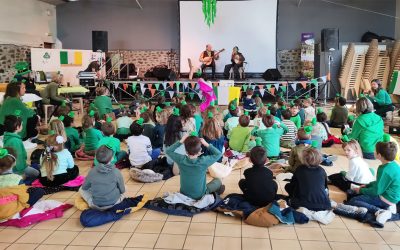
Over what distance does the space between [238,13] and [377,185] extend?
37.2 feet

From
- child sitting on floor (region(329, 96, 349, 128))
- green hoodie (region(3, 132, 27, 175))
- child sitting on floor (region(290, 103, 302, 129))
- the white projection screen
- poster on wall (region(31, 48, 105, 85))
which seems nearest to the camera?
green hoodie (region(3, 132, 27, 175))

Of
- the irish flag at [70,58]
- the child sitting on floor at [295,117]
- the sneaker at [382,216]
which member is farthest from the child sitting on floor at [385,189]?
the irish flag at [70,58]

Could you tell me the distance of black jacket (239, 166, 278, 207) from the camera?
3670 mm

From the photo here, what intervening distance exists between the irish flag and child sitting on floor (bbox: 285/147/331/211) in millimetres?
10418

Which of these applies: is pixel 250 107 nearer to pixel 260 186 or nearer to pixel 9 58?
pixel 260 186

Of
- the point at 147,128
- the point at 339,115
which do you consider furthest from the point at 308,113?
the point at 147,128

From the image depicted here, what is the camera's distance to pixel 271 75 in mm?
12797

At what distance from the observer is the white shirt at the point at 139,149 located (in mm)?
5070

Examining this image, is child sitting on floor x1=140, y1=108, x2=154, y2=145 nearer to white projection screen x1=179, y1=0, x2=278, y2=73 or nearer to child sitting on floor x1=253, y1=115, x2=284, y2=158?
child sitting on floor x1=253, y1=115, x2=284, y2=158

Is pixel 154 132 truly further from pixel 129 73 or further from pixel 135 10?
pixel 135 10

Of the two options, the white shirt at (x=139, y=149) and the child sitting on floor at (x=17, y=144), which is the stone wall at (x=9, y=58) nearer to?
the child sitting on floor at (x=17, y=144)

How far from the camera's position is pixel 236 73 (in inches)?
514

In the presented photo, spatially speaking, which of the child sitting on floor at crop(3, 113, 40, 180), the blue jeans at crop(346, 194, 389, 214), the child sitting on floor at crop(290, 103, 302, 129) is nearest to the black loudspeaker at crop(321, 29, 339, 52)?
the child sitting on floor at crop(290, 103, 302, 129)

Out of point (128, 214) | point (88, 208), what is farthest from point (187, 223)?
point (88, 208)
